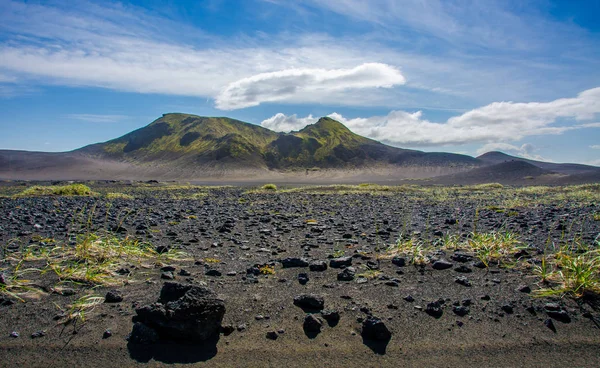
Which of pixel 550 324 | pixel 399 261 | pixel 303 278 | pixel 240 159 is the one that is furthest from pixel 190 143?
pixel 550 324

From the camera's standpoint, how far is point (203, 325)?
3.04m

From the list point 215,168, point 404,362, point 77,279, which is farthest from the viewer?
point 215,168

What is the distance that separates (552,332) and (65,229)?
9290 mm

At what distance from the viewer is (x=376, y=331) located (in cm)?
313

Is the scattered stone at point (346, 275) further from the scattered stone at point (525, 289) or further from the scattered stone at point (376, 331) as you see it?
→ the scattered stone at point (525, 289)

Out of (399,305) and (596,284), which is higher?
(596,284)

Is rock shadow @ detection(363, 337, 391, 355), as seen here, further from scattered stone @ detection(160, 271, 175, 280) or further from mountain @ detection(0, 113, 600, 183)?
mountain @ detection(0, 113, 600, 183)

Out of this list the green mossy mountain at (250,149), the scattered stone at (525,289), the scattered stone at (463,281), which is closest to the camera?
the scattered stone at (525,289)

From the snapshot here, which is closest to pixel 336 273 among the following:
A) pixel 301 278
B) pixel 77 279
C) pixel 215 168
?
pixel 301 278

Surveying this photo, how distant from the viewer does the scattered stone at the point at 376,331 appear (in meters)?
3.12

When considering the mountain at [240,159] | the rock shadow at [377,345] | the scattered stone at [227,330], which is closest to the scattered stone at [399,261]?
the rock shadow at [377,345]

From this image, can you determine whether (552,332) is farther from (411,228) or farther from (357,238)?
(411,228)

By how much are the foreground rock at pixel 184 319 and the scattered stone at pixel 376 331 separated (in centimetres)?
132

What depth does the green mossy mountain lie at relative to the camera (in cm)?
9469
